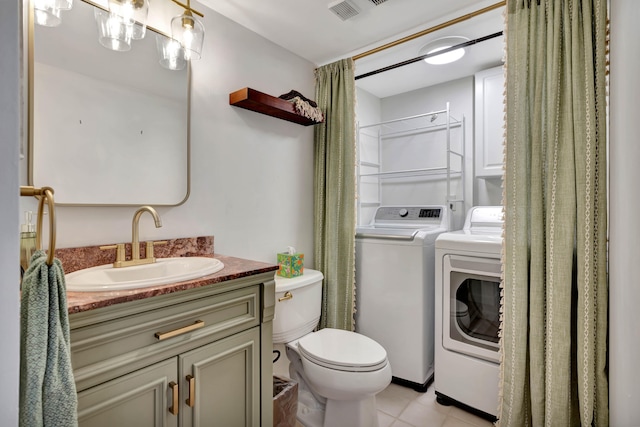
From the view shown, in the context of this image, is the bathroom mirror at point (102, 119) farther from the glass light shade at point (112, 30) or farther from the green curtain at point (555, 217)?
the green curtain at point (555, 217)

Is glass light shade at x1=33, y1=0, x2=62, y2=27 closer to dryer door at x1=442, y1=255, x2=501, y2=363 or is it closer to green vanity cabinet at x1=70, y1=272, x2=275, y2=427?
green vanity cabinet at x1=70, y1=272, x2=275, y2=427

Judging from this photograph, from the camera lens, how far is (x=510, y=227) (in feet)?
5.12

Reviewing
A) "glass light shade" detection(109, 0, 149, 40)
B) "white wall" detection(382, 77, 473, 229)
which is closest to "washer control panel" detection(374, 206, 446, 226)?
"white wall" detection(382, 77, 473, 229)

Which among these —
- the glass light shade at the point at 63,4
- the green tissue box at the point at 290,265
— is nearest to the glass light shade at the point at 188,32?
the glass light shade at the point at 63,4

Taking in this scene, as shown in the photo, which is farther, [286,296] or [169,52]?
[286,296]

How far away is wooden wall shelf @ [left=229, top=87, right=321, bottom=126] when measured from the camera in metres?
1.80

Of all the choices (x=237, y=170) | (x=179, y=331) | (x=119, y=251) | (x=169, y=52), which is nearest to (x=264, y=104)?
(x=237, y=170)

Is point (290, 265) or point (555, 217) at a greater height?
point (555, 217)

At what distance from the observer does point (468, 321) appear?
1.89 metres

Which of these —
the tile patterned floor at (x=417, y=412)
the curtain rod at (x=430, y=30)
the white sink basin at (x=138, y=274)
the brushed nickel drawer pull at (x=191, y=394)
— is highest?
the curtain rod at (x=430, y=30)

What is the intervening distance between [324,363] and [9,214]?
55.8 inches

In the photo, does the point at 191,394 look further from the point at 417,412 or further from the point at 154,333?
the point at 417,412

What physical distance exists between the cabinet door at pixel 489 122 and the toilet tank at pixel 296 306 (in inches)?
58.9

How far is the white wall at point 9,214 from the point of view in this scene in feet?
1.34
